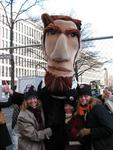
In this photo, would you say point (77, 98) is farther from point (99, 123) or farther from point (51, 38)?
point (51, 38)

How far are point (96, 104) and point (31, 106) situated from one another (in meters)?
0.83

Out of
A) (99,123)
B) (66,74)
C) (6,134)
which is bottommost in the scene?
(6,134)

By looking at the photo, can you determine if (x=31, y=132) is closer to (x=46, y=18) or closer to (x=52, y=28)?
(x=52, y=28)

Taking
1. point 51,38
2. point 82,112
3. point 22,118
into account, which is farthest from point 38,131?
point 51,38

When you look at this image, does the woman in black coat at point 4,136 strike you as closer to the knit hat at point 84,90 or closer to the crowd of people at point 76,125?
the crowd of people at point 76,125

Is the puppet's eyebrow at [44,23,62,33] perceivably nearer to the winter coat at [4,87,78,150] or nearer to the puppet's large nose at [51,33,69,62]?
the puppet's large nose at [51,33,69,62]

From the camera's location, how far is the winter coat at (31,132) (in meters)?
4.89

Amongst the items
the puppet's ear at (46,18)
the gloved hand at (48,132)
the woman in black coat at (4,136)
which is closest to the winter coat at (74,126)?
the gloved hand at (48,132)

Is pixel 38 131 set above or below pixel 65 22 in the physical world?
below

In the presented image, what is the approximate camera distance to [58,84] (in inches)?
195

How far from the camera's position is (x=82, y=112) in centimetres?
494

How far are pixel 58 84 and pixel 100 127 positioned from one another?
2.45ft

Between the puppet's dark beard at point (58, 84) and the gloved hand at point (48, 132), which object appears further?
the puppet's dark beard at point (58, 84)

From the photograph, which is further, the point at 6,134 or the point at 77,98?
the point at 6,134
